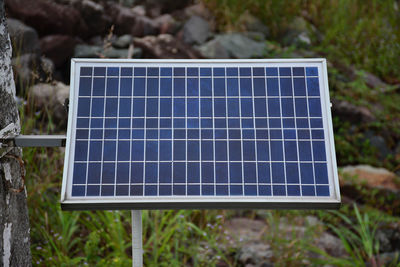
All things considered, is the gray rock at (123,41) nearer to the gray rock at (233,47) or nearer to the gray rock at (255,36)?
the gray rock at (233,47)

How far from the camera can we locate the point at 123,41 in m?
7.52

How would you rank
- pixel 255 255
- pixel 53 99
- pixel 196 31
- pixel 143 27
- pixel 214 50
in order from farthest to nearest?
pixel 196 31, pixel 143 27, pixel 214 50, pixel 53 99, pixel 255 255

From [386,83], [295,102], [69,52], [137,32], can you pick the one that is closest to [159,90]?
[295,102]

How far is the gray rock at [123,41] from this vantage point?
748 cm

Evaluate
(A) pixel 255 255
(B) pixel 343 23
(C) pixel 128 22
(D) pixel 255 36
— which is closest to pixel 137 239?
(A) pixel 255 255

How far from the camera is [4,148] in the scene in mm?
2801

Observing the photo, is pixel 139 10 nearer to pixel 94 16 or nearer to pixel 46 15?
pixel 94 16

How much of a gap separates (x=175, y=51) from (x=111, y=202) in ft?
17.4

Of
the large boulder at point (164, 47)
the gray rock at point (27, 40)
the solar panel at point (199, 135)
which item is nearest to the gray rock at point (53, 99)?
the gray rock at point (27, 40)

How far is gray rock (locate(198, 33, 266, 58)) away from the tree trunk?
5.05 meters

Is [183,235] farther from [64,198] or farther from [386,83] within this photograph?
[386,83]

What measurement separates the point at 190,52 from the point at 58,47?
220 centimetres

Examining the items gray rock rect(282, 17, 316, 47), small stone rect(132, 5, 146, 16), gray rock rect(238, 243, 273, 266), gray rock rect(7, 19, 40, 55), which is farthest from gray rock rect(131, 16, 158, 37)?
gray rock rect(238, 243, 273, 266)

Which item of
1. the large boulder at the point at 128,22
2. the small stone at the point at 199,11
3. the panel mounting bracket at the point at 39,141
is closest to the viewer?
the panel mounting bracket at the point at 39,141
